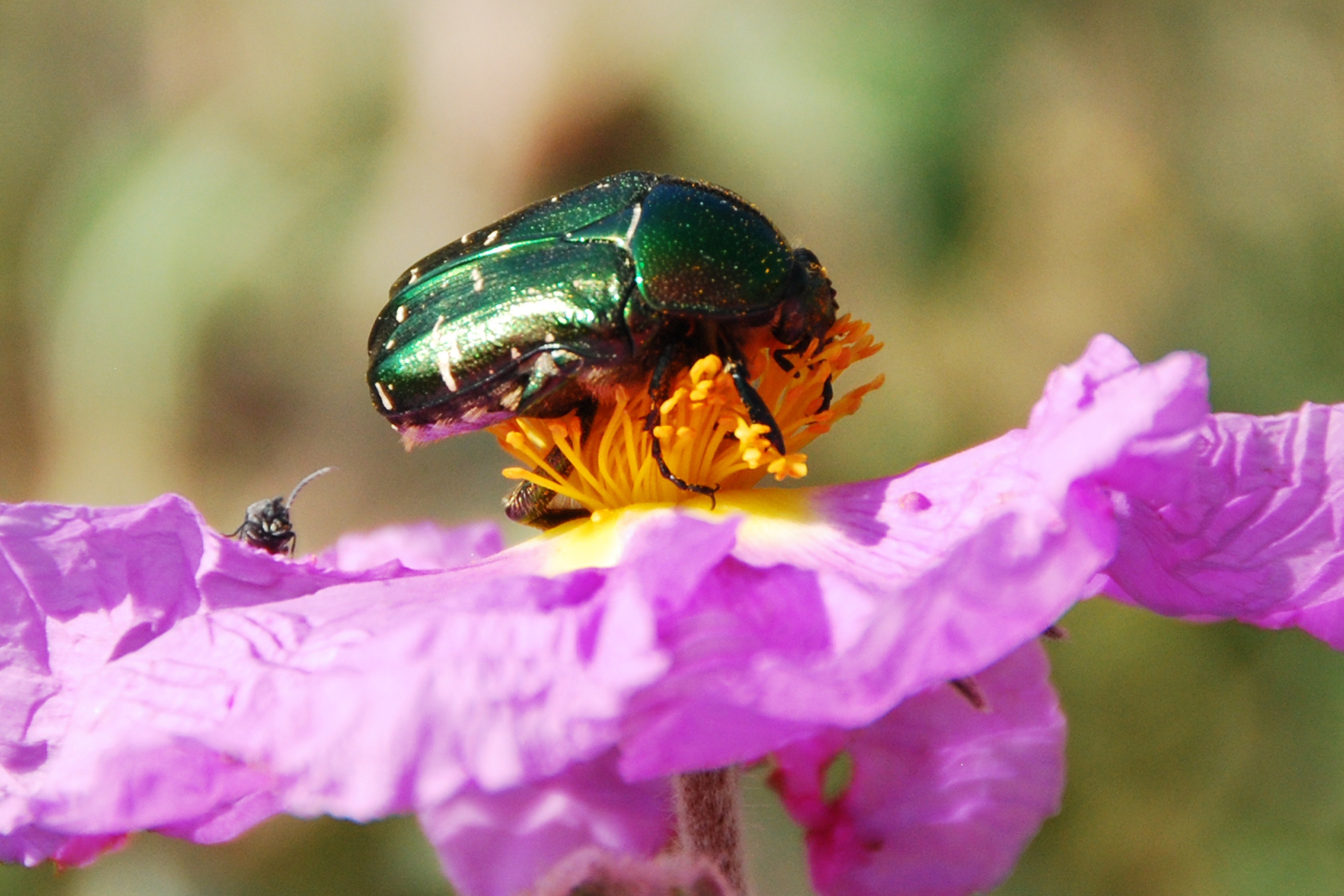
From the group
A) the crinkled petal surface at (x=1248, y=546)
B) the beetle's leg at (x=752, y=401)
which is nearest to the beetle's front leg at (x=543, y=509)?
the beetle's leg at (x=752, y=401)

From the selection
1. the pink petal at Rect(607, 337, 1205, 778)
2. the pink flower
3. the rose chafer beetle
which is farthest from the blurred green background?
the pink petal at Rect(607, 337, 1205, 778)

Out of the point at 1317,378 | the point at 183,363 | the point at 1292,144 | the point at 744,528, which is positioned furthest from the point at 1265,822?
the point at 183,363

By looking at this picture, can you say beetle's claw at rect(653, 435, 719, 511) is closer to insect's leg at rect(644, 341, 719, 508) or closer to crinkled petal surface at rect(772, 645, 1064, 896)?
insect's leg at rect(644, 341, 719, 508)

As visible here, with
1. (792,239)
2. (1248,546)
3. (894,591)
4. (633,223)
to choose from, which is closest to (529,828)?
(894,591)

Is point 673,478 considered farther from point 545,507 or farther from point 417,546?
point 417,546

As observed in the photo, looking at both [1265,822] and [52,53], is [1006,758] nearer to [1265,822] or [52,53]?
[1265,822]
